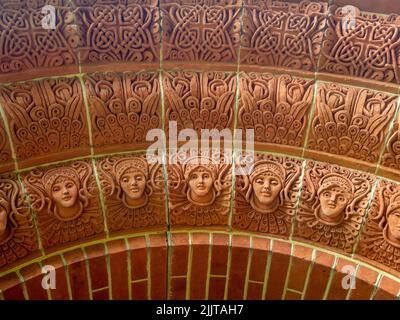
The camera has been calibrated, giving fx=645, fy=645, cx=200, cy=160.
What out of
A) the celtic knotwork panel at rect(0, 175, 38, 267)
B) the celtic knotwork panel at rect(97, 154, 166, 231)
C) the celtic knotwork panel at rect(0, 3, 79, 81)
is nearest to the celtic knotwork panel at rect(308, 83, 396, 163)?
the celtic knotwork panel at rect(97, 154, 166, 231)

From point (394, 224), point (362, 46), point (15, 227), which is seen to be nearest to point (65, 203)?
point (15, 227)

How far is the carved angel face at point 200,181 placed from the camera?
2734 millimetres

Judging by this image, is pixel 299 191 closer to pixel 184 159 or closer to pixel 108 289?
pixel 184 159

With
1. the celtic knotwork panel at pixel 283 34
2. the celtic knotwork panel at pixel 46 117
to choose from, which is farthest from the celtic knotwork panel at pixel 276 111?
the celtic knotwork panel at pixel 46 117

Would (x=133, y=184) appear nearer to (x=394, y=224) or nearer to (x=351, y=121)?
(x=351, y=121)

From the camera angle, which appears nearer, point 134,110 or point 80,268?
point 80,268

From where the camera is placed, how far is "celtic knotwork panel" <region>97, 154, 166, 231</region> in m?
2.72

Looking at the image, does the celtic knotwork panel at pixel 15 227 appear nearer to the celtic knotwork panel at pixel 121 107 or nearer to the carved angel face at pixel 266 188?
the celtic knotwork panel at pixel 121 107

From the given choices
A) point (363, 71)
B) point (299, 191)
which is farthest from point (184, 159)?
point (363, 71)

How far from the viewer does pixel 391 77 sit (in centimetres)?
283

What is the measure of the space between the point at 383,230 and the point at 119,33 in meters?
1.42

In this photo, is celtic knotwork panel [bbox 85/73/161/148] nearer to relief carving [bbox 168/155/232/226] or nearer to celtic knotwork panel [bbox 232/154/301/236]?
relief carving [bbox 168/155/232/226]

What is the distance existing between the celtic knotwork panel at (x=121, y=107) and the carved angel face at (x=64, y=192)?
9.1 inches

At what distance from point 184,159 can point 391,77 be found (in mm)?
978
